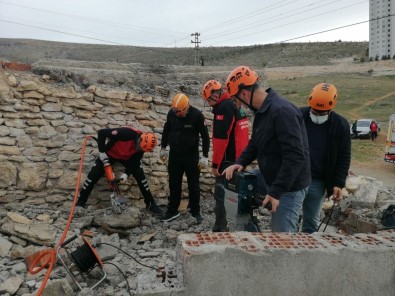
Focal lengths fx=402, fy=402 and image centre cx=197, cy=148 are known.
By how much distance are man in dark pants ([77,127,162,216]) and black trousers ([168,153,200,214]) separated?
1.12ft

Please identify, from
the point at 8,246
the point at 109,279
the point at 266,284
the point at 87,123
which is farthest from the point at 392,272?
the point at 87,123

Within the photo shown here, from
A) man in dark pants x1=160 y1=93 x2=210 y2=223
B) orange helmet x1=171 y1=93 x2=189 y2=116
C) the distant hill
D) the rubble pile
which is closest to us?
the rubble pile

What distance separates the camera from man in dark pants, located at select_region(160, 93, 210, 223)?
5770 millimetres

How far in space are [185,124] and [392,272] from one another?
3494 mm

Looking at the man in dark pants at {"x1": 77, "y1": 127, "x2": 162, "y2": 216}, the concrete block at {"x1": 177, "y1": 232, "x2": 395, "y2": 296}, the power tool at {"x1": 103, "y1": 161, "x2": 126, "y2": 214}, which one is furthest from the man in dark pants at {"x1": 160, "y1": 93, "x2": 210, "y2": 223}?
the concrete block at {"x1": 177, "y1": 232, "x2": 395, "y2": 296}

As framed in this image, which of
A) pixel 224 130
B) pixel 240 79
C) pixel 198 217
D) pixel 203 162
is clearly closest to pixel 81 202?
pixel 198 217

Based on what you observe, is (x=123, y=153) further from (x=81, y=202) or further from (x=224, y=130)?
(x=224, y=130)

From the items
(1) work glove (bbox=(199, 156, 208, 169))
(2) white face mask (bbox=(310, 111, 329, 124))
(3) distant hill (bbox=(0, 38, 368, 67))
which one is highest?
(3) distant hill (bbox=(0, 38, 368, 67))

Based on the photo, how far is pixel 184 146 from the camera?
227 inches

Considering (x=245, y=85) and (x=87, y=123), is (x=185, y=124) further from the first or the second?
(x=245, y=85)

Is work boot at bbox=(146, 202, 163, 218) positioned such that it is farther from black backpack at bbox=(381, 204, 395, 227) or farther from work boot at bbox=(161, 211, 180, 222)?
black backpack at bbox=(381, 204, 395, 227)

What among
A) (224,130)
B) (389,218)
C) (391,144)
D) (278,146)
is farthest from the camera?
(391,144)

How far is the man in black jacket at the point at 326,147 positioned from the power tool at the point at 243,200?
0.92 metres

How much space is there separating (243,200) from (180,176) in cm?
261
